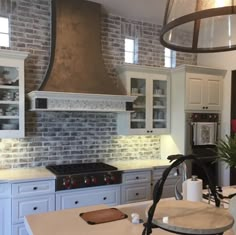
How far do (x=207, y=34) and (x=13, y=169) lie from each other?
2883mm

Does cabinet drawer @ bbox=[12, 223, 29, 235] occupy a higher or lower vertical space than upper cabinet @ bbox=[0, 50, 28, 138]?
lower

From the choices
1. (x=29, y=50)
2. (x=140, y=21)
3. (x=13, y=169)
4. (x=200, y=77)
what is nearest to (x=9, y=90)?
(x=29, y=50)

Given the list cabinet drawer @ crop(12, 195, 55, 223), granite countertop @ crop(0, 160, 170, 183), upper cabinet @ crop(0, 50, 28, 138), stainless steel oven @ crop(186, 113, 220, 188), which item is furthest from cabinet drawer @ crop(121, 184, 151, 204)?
upper cabinet @ crop(0, 50, 28, 138)

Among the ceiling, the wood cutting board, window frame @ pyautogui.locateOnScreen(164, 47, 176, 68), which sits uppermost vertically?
the ceiling

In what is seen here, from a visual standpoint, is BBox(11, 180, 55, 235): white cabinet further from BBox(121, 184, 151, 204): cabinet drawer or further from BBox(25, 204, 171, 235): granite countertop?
BBox(25, 204, 171, 235): granite countertop

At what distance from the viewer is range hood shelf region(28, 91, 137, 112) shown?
329cm

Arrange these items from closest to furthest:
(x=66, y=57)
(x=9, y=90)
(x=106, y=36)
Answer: (x=9, y=90) < (x=66, y=57) < (x=106, y=36)

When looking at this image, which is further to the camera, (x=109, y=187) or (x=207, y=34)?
(x=109, y=187)

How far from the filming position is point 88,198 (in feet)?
11.0

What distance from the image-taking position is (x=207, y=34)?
1.85m

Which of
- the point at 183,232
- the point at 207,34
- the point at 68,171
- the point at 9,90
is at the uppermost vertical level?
the point at 207,34

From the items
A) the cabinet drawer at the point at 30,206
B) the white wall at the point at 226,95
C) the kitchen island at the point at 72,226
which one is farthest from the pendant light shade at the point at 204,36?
the white wall at the point at 226,95

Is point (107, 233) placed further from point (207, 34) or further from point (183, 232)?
point (207, 34)

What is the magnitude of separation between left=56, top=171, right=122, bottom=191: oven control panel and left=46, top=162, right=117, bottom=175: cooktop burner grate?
0.26 ft
